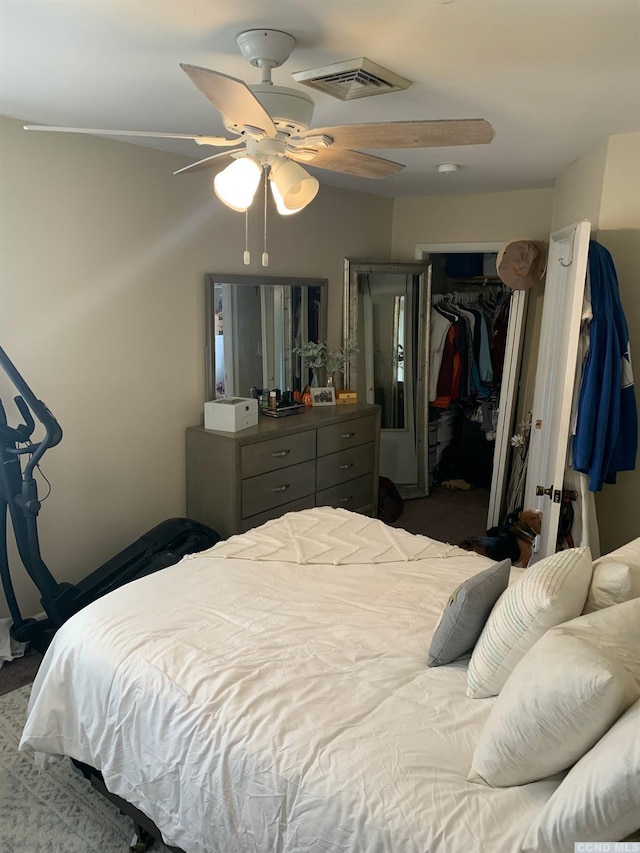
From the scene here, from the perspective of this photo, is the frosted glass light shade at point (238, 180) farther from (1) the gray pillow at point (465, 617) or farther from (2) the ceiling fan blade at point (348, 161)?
(1) the gray pillow at point (465, 617)

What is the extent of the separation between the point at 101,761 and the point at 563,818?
50.5 inches

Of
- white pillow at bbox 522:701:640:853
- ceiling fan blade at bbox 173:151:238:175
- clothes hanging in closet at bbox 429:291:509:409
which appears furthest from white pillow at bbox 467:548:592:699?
clothes hanging in closet at bbox 429:291:509:409

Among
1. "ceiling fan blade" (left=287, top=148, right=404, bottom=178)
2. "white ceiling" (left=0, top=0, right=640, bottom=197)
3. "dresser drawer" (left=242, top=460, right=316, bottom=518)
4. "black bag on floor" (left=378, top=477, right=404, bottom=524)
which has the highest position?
"white ceiling" (left=0, top=0, right=640, bottom=197)

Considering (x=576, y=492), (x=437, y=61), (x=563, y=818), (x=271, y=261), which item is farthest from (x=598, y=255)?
(x=563, y=818)

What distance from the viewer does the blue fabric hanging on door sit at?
276 centimetres

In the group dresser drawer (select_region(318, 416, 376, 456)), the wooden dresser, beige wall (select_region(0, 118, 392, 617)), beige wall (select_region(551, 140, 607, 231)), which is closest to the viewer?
beige wall (select_region(0, 118, 392, 617))

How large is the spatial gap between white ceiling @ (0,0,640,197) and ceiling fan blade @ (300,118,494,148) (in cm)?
26

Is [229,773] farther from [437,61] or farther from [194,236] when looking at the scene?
[194,236]

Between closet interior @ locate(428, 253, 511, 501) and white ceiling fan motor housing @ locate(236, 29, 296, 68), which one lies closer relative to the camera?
white ceiling fan motor housing @ locate(236, 29, 296, 68)

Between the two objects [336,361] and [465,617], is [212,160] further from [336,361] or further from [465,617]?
[336,361]

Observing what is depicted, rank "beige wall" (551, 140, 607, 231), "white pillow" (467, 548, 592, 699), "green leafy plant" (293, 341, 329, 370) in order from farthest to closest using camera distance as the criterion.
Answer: "green leafy plant" (293, 341, 329, 370) < "beige wall" (551, 140, 607, 231) < "white pillow" (467, 548, 592, 699)

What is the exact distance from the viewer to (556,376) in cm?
300

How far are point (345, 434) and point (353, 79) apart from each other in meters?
2.46

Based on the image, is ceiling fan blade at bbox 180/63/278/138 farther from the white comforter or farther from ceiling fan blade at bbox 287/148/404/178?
the white comforter
